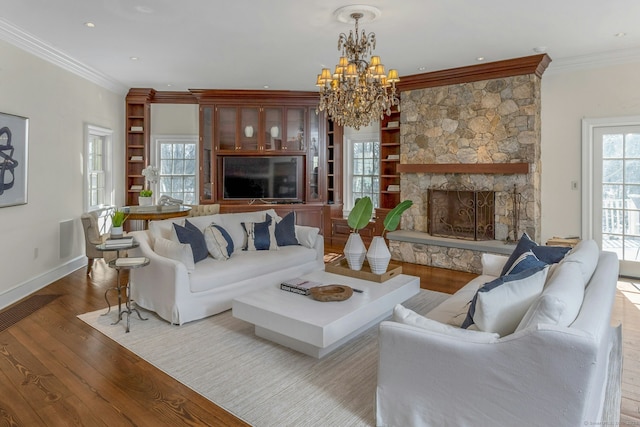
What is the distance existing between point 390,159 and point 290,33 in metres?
3.14

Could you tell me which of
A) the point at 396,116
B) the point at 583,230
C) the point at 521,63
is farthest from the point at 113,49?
the point at 583,230

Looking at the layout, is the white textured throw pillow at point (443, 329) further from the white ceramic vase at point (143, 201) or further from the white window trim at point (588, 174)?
the white ceramic vase at point (143, 201)

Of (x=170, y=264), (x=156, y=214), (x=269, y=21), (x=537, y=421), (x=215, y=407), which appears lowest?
(x=215, y=407)

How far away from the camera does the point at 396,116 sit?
6.92 metres

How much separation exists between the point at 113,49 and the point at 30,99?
1095 millimetres

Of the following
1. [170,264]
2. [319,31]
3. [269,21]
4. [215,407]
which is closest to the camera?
[215,407]

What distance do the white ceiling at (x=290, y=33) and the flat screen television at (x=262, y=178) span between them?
74.2 inches

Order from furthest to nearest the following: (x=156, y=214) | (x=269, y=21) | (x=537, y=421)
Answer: (x=156, y=214), (x=269, y=21), (x=537, y=421)

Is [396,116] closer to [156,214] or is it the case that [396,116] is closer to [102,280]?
[156,214]

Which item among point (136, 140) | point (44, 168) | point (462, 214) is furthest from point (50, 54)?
point (462, 214)

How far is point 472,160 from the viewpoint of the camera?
19.0 feet

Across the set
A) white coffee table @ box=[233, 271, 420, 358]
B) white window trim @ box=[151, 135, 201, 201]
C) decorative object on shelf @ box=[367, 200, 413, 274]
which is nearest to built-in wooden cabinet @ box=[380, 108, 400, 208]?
decorative object on shelf @ box=[367, 200, 413, 274]

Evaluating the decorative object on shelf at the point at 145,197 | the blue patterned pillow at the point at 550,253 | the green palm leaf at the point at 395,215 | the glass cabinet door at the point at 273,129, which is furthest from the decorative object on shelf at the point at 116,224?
the glass cabinet door at the point at 273,129

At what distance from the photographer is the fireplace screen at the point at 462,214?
5.74 m
